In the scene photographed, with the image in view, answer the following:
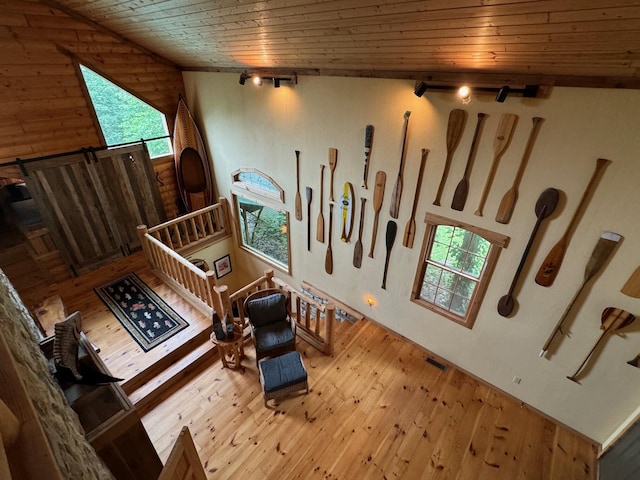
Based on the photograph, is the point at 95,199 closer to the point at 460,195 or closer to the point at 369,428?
the point at 369,428

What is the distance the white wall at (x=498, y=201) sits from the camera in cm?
247

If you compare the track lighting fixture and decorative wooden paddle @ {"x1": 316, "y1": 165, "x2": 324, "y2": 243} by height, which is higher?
the track lighting fixture

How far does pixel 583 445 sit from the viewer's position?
10.6ft

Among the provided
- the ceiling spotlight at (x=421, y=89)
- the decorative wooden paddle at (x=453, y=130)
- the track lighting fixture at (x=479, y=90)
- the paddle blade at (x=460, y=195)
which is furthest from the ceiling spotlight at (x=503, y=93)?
the paddle blade at (x=460, y=195)

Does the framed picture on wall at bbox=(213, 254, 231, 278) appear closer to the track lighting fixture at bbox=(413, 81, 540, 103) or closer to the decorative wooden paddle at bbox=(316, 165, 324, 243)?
the decorative wooden paddle at bbox=(316, 165, 324, 243)

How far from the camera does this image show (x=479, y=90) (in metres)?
2.75

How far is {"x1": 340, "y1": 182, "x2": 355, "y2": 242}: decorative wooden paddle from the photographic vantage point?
13.5ft

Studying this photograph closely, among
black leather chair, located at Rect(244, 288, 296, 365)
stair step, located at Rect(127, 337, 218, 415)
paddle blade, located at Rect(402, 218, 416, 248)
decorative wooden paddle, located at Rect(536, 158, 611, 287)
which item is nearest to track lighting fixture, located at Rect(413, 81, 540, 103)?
decorative wooden paddle, located at Rect(536, 158, 611, 287)

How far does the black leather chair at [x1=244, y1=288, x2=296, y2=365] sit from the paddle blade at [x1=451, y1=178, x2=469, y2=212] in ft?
7.73

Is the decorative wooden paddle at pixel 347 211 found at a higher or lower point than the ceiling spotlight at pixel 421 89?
lower

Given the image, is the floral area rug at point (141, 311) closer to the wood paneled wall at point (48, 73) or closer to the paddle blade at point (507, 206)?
the wood paneled wall at point (48, 73)

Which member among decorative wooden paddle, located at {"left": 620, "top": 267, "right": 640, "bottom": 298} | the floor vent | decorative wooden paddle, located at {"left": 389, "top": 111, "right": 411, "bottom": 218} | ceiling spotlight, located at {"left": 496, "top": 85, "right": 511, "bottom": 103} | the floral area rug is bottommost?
the floor vent

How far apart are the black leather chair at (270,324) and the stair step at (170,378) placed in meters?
0.80

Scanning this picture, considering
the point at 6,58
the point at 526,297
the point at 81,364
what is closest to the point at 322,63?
the point at 526,297
